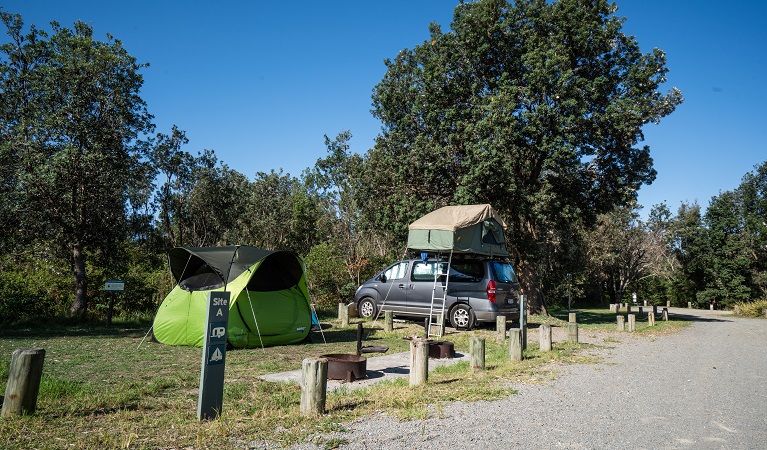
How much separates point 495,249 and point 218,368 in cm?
923

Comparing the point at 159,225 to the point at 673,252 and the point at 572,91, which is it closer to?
the point at 572,91

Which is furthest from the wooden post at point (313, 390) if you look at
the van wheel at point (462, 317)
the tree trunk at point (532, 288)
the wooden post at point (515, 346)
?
the tree trunk at point (532, 288)

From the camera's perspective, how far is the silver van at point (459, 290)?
11797 millimetres

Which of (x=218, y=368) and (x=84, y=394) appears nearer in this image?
(x=218, y=368)

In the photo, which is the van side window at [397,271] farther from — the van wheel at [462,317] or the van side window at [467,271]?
the van wheel at [462,317]

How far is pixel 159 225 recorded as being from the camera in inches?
837

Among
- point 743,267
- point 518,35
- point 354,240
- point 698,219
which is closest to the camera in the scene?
point 518,35

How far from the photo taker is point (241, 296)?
8875 millimetres

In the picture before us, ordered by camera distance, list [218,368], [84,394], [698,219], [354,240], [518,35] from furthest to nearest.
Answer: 1. [698,219]
2. [354,240]
3. [518,35]
4. [84,394]
5. [218,368]

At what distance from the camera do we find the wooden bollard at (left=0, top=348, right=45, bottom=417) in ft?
14.0

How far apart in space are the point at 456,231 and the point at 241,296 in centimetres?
504

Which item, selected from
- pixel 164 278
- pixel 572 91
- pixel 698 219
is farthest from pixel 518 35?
pixel 698 219

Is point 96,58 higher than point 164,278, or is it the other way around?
point 96,58

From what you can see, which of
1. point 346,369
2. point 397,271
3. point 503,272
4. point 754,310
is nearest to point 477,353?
point 346,369
